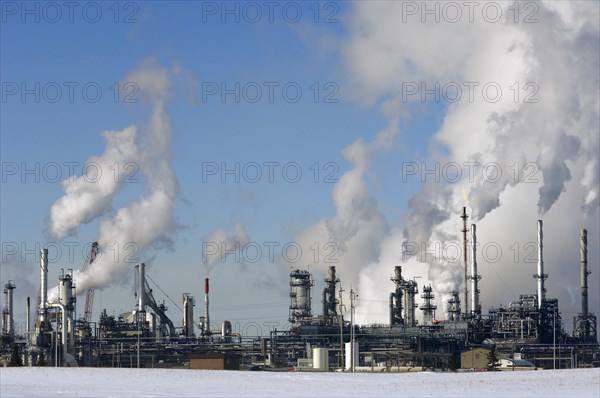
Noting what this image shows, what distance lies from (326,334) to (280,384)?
79.7 meters

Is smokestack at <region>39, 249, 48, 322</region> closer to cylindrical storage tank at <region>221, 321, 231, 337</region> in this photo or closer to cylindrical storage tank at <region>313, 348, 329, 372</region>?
cylindrical storage tank at <region>221, 321, 231, 337</region>

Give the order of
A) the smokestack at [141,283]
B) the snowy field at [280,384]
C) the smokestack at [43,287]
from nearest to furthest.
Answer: the snowy field at [280,384] → the smokestack at [43,287] → the smokestack at [141,283]

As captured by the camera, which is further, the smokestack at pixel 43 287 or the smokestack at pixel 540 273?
the smokestack at pixel 540 273

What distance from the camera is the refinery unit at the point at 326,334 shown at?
126500 mm

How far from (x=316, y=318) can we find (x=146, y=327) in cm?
2105

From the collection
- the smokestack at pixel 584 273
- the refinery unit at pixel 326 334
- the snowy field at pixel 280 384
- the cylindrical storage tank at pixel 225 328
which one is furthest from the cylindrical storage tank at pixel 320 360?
the smokestack at pixel 584 273

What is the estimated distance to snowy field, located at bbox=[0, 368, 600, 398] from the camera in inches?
2029

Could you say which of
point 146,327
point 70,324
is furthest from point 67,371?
point 146,327

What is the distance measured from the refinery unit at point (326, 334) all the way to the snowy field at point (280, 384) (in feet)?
185

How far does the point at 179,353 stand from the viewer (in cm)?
13262

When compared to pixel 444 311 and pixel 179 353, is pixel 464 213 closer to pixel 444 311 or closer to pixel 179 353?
pixel 444 311

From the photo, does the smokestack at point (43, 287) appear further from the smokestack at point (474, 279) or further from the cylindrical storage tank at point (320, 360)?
the smokestack at point (474, 279)

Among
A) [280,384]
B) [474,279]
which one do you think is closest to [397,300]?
[474,279]

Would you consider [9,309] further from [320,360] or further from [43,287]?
[320,360]
